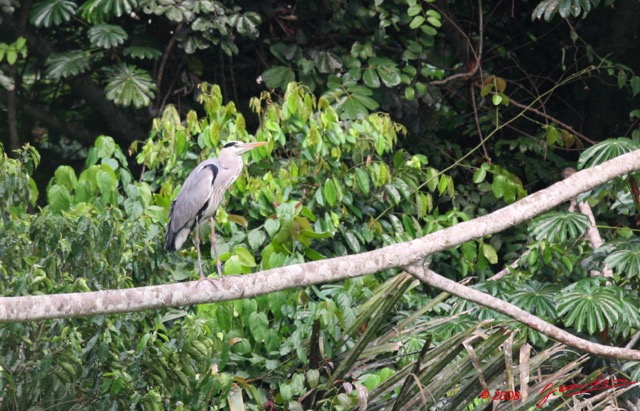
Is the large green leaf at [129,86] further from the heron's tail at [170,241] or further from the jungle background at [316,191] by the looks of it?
the heron's tail at [170,241]

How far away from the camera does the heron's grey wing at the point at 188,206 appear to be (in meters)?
4.41

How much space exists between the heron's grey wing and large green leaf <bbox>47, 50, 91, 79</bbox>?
1.94 meters

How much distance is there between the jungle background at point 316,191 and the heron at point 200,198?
138 mm

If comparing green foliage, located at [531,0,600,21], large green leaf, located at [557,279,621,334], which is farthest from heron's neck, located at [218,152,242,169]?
green foliage, located at [531,0,600,21]

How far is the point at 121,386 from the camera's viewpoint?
392cm

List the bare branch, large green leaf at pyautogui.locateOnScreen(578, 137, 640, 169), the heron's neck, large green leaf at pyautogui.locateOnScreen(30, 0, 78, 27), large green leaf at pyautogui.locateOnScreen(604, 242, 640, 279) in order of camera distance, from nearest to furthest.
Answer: the bare branch, the heron's neck, large green leaf at pyautogui.locateOnScreen(604, 242, 640, 279), large green leaf at pyautogui.locateOnScreen(578, 137, 640, 169), large green leaf at pyautogui.locateOnScreen(30, 0, 78, 27)

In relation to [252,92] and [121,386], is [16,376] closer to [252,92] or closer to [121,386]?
[121,386]

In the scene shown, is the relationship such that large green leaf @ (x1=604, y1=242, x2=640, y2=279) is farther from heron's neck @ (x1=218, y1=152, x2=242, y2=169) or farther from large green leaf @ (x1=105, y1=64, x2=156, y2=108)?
large green leaf @ (x1=105, y1=64, x2=156, y2=108)

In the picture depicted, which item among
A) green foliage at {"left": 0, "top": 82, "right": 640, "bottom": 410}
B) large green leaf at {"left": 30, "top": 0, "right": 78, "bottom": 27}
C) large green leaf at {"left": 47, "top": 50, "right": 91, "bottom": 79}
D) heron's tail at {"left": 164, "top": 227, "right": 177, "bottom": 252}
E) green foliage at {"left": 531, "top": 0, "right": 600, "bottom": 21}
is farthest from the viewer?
large green leaf at {"left": 47, "top": 50, "right": 91, "bottom": 79}

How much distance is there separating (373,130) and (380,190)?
0.38 meters

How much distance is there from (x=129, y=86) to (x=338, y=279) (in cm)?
287

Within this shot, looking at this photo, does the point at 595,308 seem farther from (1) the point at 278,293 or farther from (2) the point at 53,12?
(2) the point at 53,12

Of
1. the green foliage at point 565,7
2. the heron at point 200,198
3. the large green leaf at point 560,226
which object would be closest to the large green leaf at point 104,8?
the heron at point 200,198

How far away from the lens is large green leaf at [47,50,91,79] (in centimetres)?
615
